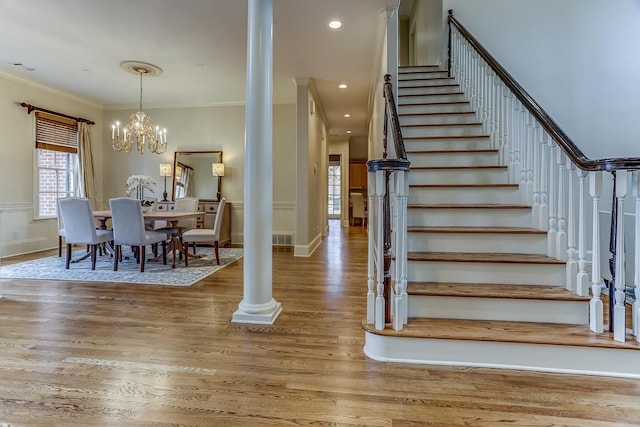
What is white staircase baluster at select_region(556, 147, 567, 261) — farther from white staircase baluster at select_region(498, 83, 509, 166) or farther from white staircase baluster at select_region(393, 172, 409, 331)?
white staircase baluster at select_region(393, 172, 409, 331)

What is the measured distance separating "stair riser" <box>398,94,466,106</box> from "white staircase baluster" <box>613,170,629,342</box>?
9.15 ft

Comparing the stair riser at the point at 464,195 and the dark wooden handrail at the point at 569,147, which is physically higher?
the dark wooden handrail at the point at 569,147

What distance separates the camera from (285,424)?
4.41 feet

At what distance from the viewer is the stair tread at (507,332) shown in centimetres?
173

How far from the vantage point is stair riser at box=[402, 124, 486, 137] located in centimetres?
367

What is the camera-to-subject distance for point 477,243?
2.46 meters

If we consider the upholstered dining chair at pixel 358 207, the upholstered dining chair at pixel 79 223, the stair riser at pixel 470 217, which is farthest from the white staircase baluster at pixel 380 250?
the upholstered dining chair at pixel 358 207

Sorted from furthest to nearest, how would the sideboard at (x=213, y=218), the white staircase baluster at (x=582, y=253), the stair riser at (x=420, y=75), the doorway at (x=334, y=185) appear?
1. the doorway at (x=334, y=185)
2. the sideboard at (x=213, y=218)
3. the stair riser at (x=420, y=75)
4. the white staircase baluster at (x=582, y=253)

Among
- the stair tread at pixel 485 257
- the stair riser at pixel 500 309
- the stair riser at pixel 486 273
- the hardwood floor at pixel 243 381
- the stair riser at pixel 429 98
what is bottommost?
the hardwood floor at pixel 243 381

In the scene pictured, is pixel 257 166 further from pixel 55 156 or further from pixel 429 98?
pixel 55 156

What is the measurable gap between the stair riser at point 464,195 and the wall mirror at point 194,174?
15.3 ft

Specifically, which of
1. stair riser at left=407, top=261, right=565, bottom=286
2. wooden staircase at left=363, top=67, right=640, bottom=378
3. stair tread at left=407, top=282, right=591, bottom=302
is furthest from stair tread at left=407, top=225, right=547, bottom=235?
stair tread at left=407, top=282, right=591, bottom=302

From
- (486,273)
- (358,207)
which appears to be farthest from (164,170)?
(486,273)

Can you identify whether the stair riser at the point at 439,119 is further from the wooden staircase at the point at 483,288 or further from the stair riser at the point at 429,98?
the wooden staircase at the point at 483,288
